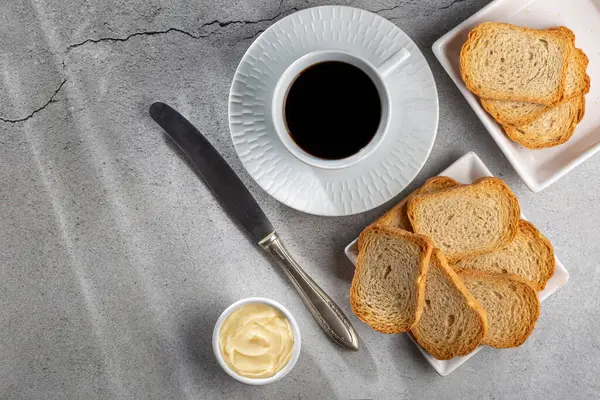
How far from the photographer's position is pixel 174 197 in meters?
1.14

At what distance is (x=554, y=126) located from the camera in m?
1.09

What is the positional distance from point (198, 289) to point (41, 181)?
1.25ft

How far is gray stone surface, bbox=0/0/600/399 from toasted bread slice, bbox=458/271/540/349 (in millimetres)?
81

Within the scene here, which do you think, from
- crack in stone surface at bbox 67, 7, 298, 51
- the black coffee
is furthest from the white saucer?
crack in stone surface at bbox 67, 7, 298, 51

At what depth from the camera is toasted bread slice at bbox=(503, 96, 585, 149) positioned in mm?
1079

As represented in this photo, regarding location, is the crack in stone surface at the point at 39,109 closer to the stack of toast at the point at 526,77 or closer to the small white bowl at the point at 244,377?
the small white bowl at the point at 244,377

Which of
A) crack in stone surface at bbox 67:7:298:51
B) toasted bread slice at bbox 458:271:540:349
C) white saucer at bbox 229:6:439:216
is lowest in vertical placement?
toasted bread slice at bbox 458:271:540:349

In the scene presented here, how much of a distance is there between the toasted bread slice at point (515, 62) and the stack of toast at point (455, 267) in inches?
6.8

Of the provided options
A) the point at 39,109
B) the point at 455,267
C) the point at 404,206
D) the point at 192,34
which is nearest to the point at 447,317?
the point at 455,267

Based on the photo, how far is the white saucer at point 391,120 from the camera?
0.98 meters

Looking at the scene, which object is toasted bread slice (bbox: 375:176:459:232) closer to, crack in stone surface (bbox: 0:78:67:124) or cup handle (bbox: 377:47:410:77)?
cup handle (bbox: 377:47:410:77)

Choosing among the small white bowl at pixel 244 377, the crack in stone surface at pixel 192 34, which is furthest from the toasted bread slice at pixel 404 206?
the crack in stone surface at pixel 192 34

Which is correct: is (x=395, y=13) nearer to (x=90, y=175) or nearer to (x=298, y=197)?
(x=298, y=197)

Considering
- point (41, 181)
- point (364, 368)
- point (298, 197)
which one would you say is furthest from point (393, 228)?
point (41, 181)
